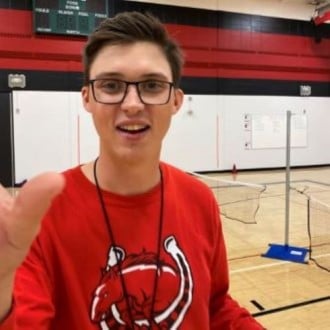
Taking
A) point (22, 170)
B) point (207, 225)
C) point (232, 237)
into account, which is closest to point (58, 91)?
point (22, 170)

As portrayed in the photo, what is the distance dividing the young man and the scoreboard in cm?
819

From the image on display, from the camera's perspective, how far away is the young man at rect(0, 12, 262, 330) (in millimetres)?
1014

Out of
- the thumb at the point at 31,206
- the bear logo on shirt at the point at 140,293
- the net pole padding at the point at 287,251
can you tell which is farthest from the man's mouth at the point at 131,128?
the net pole padding at the point at 287,251

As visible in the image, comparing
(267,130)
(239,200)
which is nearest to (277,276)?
(239,200)

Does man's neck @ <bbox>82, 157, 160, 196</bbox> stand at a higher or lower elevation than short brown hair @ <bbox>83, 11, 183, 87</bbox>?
lower

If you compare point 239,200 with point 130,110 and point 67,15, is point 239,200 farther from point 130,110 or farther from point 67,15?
point 130,110

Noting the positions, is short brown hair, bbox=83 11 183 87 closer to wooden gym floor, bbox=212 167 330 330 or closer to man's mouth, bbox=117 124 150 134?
man's mouth, bbox=117 124 150 134

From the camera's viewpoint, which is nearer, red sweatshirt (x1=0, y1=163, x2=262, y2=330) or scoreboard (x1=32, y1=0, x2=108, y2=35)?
red sweatshirt (x1=0, y1=163, x2=262, y2=330)

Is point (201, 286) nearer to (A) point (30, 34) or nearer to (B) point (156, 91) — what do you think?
(B) point (156, 91)

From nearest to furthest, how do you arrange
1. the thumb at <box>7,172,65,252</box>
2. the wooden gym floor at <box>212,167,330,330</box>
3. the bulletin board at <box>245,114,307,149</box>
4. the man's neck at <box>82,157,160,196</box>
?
the thumb at <box>7,172,65,252</box>
the man's neck at <box>82,157,160,196</box>
the wooden gym floor at <box>212,167,330,330</box>
the bulletin board at <box>245,114,307,149</box>

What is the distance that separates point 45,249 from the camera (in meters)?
1.01

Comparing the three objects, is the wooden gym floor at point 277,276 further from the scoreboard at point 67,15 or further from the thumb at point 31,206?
the scoreboard at point 67,15

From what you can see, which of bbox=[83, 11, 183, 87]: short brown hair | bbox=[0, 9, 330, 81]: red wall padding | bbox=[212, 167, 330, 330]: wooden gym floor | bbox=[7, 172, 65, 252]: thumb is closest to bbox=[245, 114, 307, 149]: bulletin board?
bbox=[0, 9, 330, 81]: red wall padding

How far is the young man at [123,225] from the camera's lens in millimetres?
1014
